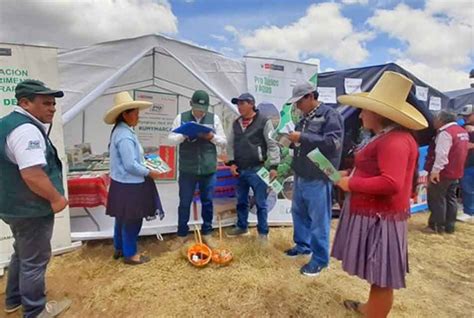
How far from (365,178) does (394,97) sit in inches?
19.7

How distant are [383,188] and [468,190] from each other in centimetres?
500

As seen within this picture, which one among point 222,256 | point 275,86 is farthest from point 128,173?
point 275,86

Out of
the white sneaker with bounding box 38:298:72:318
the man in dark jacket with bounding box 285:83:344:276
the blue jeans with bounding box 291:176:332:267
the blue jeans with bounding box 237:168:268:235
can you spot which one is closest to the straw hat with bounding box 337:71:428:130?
the man in dark jacket with bounding box 285:83:344:276

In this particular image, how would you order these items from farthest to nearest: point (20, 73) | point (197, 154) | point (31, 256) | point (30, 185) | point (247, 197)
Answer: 1. point (247, 197)
2. point (197, 154)
3. point (20, 73)
4. point (31, 256)
5. point (30, 185)

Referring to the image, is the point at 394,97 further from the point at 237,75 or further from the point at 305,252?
the point at 237,75

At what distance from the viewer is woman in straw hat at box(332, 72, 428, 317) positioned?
1.90 metres

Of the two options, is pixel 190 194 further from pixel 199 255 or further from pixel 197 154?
pixel 199 255

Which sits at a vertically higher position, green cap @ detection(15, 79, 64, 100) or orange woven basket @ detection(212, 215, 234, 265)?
green cap @ detection(15, 79, 64, 100)

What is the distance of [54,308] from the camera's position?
8.36 feet

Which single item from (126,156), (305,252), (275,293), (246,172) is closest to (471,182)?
(305,252)

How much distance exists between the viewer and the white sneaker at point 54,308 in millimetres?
2418

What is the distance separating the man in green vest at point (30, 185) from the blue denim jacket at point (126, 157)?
0.63 meters

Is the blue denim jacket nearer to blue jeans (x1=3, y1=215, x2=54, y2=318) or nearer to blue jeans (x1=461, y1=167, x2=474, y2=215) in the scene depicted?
blue jeans (x1=3, y1=215, x2=54, y2=318)

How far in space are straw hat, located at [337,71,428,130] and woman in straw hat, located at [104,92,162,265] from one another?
1.81m
